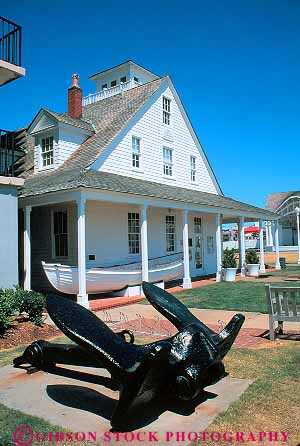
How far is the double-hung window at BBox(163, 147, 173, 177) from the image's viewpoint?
1942 centimetres

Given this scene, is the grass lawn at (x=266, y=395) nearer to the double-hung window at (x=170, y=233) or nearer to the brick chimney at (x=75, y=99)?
the double-hung window at (x=170, y=233)

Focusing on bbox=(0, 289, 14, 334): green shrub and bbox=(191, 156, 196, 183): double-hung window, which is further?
bbox=(191, 156, 196, 183): double-hung window

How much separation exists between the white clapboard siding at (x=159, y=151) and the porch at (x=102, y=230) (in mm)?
1608

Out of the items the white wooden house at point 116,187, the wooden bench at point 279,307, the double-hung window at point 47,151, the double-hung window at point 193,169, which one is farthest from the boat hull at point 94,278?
the double-hung window at point 193,169

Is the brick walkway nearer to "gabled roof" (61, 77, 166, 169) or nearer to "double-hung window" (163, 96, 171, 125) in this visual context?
"gabled roof" (61, 77, 166, 169)

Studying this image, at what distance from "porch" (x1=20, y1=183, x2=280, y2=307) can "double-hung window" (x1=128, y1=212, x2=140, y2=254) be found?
0.16 metres

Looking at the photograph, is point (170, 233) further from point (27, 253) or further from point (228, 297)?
point (27, 253)

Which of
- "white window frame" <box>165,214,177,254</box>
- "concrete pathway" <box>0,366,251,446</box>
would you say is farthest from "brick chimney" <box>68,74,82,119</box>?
"concrete pathway" <box>0,366,251,446</box>

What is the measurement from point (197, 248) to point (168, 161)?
16.5ft

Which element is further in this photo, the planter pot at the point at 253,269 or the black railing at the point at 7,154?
the planter pot at the point at 253,269

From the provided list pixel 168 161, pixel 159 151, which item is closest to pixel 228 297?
pixel 159 151

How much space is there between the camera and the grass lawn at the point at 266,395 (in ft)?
12.3

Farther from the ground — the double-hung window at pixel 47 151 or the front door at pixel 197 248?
the double-hung window at pixel 47 151

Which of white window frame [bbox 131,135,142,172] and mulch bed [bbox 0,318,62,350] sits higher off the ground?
white window frame [bbox 131,135,142,172]
